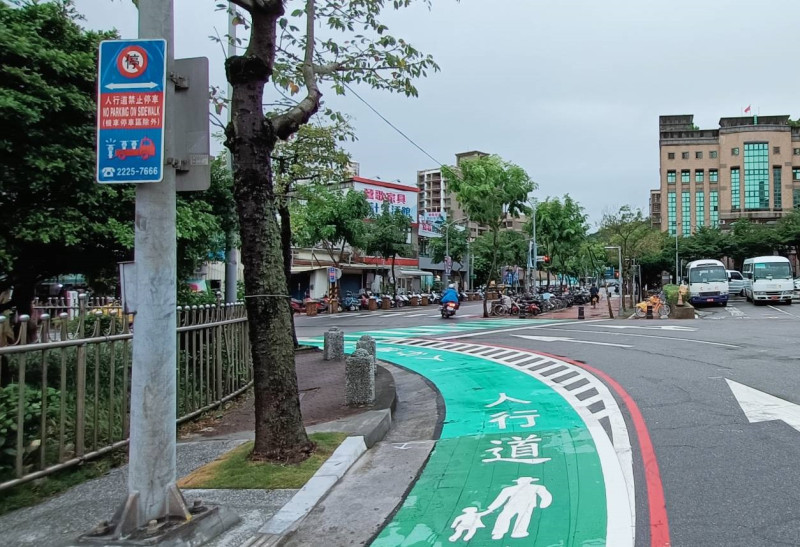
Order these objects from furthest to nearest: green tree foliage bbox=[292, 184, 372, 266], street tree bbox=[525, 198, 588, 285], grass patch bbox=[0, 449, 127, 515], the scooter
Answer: street tree bbox=[525, 198, 588, 285] < green tree foliage bbox=[292, 184, 372, 266] < the scooter < grass patch bbox=[0, 449, 127, 515]

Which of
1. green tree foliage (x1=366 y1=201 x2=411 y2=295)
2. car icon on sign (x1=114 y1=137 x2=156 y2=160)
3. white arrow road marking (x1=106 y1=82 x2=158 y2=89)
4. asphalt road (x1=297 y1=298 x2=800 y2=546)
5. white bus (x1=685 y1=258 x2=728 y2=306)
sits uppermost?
green tree foliage (x1=366 y1=201 x2=411 y2=295)

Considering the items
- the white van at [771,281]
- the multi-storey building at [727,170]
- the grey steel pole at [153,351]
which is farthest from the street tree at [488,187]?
the multi-storey building at [727,170]

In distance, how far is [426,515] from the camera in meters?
4.79

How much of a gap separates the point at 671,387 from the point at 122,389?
7871 millimetres

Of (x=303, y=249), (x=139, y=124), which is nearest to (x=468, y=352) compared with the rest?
(x=139, y=124)

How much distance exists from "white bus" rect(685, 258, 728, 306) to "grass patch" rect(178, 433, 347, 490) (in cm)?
3199

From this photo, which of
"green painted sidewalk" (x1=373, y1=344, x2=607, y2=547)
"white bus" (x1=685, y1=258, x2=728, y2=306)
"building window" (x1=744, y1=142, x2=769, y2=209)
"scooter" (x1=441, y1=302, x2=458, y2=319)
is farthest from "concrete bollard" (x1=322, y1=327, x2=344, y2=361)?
"building window" (x1=744, y1=142, x2=769, y2=209)

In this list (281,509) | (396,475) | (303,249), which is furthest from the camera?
(303,249)

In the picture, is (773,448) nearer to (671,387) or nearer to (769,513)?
(769,513)

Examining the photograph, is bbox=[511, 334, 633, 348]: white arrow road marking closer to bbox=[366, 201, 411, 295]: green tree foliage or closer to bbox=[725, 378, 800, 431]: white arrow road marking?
bbox=[725, 378, 800, 431]: white arrow road marking

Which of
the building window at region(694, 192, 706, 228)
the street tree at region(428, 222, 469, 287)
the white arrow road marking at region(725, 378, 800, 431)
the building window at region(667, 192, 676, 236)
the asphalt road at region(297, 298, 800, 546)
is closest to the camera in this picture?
the asphalt road at region(297, 298, 800, 546)

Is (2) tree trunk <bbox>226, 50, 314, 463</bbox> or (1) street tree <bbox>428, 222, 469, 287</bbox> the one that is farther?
(1) street tree <bbox>428, 222, 469, 287</bbox>

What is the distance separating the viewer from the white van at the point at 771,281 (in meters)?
33.4

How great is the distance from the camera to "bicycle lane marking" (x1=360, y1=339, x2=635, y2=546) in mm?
4383
